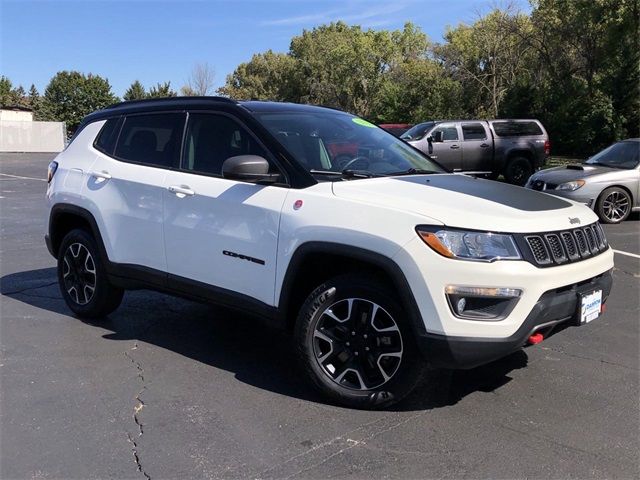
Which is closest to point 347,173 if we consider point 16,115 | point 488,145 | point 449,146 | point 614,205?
point 614,205

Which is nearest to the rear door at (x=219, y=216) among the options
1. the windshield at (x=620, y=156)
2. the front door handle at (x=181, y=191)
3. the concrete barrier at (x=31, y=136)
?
the front door handle at (x=181, y=191)

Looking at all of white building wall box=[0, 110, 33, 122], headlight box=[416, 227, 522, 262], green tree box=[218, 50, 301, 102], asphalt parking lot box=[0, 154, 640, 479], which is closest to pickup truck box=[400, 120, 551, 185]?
asphalt parking lot box=[0, 154, 640, 479]

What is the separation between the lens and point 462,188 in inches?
155

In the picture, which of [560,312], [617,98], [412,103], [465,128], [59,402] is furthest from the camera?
[412,103]

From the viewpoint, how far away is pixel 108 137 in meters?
5.32

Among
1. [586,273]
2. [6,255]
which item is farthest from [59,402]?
[6,255]

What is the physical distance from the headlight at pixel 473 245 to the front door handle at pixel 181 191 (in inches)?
73.4

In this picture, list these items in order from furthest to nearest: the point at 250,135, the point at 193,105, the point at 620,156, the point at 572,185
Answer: the point at 620,156 < the point at 572,185 < the point at 193,105 < the point at 250,135

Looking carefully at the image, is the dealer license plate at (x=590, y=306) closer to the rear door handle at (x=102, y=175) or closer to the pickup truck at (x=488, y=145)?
the rear door handle at (x=102, y=175)

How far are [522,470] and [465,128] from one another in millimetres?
15863

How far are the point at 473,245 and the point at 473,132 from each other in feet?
50.8

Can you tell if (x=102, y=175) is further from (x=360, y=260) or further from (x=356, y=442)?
(x=356, y=442)

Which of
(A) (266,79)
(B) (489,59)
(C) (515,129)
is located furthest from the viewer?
(A) (266,79)

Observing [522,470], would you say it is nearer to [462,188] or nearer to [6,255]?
[462,188]
